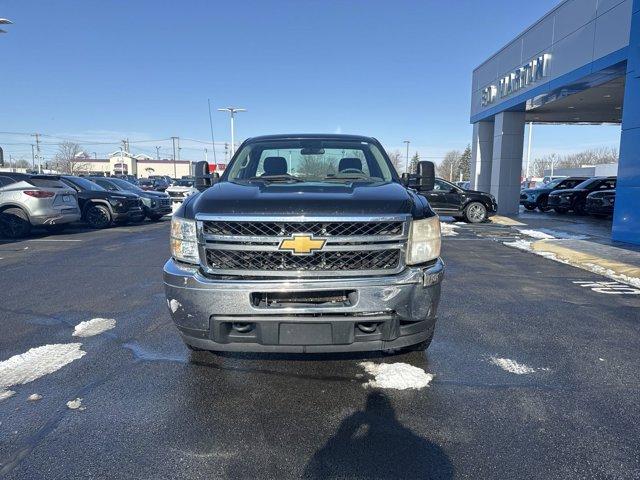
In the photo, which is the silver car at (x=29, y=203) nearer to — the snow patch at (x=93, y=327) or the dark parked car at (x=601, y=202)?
the snow patch at (x=93, y=327)

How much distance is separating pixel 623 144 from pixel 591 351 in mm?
8815

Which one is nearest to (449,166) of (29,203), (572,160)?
(572,160)

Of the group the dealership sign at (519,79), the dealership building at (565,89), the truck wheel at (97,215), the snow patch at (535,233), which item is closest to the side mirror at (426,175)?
the dealership building at (565,89)

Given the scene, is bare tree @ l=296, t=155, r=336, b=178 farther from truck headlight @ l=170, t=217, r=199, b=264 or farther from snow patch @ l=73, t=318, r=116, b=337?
snow patch @ l=73, t=318, r=116, b=337

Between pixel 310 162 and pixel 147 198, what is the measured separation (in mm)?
13025

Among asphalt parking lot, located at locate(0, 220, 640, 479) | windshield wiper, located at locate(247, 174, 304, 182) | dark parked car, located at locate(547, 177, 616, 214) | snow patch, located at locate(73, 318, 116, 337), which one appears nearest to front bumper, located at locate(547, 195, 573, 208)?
dark parked car, located at locate(547, 177, 616, 214)

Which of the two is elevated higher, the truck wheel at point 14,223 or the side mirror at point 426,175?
the side mirror at point 426,175

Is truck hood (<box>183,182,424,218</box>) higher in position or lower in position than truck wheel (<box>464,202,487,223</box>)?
higher

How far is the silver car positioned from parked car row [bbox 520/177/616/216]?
18737 mm

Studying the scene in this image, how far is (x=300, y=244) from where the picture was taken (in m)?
2.91

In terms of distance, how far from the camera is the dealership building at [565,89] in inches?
416

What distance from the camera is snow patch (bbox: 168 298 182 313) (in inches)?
120

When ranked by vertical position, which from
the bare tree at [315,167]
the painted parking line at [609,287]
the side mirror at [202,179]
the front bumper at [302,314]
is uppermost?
the bare tree at [315,167]

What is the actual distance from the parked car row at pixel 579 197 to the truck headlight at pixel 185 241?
18.8m
